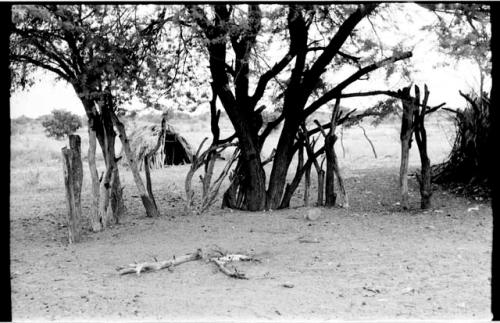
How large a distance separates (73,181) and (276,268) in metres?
3.32

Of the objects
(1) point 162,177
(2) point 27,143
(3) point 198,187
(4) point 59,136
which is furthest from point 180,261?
(2) point 27,143

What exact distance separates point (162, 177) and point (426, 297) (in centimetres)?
1165

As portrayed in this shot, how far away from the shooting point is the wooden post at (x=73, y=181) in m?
7.89

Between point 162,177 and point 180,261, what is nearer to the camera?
point 180,261

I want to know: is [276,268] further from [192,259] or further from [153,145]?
[153,145]

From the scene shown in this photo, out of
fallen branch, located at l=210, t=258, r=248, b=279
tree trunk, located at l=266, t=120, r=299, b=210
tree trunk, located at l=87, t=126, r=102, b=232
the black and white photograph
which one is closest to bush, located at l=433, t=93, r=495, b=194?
the black and white photograph

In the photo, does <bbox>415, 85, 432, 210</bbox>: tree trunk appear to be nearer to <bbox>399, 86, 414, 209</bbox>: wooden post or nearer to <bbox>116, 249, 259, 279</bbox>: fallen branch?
<bbox>399, 86, 414, 209</bbox>: wooden post

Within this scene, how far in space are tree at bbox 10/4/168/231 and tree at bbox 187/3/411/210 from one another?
1108 millimetres

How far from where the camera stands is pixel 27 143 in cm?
2808

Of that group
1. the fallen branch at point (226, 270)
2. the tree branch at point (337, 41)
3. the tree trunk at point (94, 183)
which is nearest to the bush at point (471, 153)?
the tree branch at point (337, 41)

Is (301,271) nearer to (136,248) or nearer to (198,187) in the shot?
(136,248)

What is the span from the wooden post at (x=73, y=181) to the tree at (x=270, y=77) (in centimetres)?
247

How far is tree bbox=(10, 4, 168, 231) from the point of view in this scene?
8.16m
